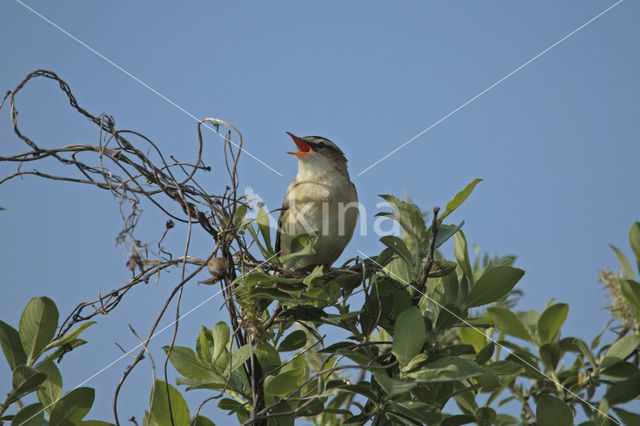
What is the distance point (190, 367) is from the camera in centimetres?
235

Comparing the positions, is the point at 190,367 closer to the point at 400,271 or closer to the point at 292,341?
the point at 292,341

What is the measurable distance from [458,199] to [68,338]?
1.60 metres

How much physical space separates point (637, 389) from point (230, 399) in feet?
6.03

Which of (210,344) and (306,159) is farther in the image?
(306,159)

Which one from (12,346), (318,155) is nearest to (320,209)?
(318,155)

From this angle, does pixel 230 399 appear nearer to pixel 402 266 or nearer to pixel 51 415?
pixel 51 415

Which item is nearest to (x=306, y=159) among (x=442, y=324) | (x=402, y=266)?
(x=402, y=266)

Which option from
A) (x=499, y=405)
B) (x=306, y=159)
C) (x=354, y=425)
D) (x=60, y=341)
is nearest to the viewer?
(x=354, y=425)

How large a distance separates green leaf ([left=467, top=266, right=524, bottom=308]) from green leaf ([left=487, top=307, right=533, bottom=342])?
649mm

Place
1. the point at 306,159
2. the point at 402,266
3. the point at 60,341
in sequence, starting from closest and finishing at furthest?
1. the point at 60,341
2. the point at 402,266
3. the point at 306,159

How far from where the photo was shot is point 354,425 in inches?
86.9

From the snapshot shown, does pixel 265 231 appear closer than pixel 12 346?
No

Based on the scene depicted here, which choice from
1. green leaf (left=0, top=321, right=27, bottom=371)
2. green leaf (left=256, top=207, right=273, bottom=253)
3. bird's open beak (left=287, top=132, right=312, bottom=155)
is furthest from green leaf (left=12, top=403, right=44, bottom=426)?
bird's open beak (left=287, top=132, right=312, bottom=155)

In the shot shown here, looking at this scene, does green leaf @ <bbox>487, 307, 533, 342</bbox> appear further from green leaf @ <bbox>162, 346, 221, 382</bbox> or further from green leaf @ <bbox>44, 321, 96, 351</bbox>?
green leaf @ <bbox>44, 321, 96, 351</bbox>
